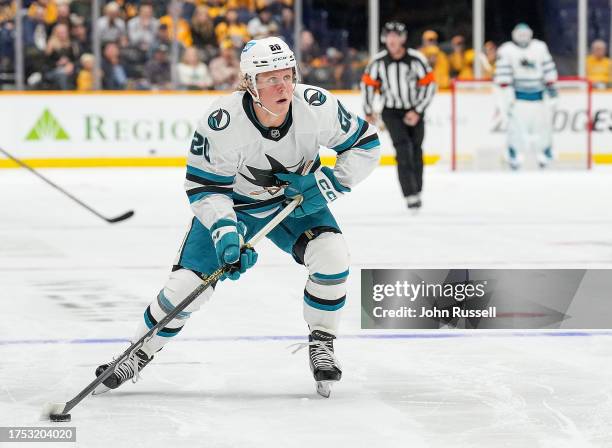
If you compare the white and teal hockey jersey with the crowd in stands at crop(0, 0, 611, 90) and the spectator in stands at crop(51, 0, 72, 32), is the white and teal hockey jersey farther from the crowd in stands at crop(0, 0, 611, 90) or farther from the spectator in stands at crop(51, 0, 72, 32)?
the spectator in stands at crop(51, 0, 72, 32)

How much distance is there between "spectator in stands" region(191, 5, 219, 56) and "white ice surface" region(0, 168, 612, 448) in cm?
629

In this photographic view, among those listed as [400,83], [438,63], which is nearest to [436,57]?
[438,63]

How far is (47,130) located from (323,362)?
1047 centimetres

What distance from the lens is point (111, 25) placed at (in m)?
14.6

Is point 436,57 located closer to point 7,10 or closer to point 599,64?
point 599,64

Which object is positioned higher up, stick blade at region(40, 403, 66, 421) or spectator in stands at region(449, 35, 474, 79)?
spectator in stands at region(449, 35, 474, 79)

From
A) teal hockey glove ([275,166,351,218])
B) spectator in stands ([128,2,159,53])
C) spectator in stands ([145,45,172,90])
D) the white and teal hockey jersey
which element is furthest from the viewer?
spectator in stands ([128,2,159,53])

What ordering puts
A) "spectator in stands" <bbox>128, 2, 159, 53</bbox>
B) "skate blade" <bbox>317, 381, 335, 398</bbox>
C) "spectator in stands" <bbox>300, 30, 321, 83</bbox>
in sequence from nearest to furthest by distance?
"skate blade" <bbox>317, 381, 335, 398</bbox>
"spectator in stands" <bbox>128, 2, 159, 53</bbox>
"spectator in stands" <bbox>300, 30, 321, 83</bbox>

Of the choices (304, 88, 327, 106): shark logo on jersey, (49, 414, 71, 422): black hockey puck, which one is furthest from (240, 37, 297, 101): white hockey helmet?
(49, 414, 71, 422): black hockey puck

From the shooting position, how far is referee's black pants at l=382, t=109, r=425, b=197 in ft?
31.7

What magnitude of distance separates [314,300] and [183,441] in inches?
31.9

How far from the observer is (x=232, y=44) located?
587 inches

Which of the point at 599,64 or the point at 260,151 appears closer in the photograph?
the point at 260,151

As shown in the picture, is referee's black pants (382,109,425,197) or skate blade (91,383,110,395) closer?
skate blade (91,383,110,395)
